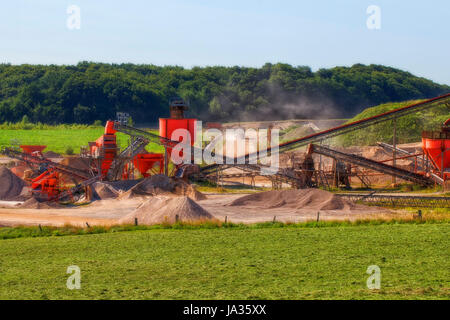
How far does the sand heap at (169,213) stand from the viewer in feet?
121

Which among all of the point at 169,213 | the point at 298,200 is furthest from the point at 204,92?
the point at 169,213

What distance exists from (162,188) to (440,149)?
20.7 meters

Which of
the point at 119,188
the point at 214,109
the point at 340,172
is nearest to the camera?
the point at 119,188

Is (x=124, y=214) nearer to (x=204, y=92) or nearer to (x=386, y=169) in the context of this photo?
(x=386, y=169)

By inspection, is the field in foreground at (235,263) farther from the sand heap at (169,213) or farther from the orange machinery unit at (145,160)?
the orange machinery unit at (145,160)

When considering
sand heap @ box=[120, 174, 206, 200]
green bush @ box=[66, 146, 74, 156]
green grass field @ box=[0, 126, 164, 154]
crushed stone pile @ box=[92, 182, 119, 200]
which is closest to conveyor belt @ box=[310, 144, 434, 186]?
sand heap @ box=[120, 174, 206, 200]

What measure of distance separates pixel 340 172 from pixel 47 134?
66.2m

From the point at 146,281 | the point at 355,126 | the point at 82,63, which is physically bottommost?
the point at 146,281

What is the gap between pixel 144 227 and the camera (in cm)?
3531

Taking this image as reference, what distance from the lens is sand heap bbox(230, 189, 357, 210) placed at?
43.3 m

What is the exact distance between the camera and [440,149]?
54.1m

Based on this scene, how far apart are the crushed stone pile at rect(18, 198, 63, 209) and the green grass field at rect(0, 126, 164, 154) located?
45.0 metres
